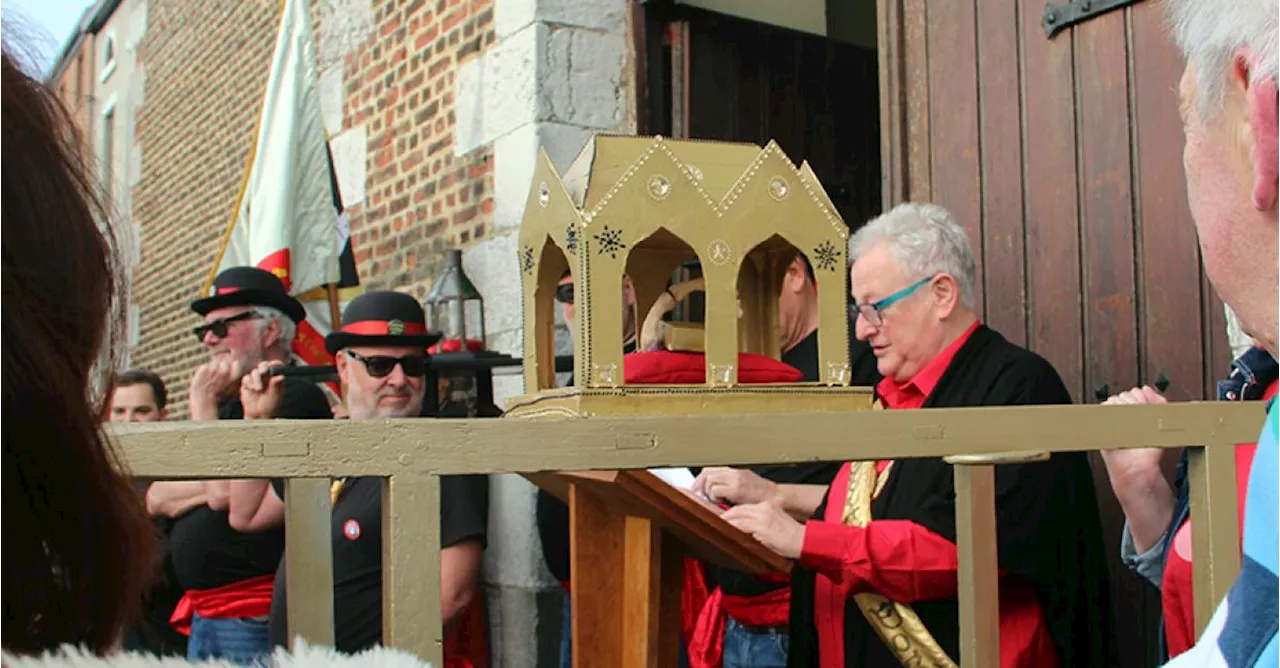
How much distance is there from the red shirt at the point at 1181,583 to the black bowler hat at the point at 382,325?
→ 2.34 m

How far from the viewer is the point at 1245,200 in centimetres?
88

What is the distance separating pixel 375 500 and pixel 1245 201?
8.91 feet

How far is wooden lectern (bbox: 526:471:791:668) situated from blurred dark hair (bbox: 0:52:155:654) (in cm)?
110

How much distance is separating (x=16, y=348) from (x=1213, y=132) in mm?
848

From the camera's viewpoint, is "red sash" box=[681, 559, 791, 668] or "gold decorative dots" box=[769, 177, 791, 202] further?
"red sash" box=[681, 559, 791, 668]

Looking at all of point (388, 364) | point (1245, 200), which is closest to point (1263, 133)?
point (1245, 200)

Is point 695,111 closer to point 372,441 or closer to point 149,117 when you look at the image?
point 372,441

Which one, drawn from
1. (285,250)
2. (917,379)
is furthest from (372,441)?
(285,250)

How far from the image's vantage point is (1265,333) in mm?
897

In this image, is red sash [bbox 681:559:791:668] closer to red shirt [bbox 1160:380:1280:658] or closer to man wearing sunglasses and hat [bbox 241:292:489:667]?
man wearing sunglasses and hat [bbox 241:292:489:667]

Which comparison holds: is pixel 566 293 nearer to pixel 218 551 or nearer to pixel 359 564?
pixel 359 564

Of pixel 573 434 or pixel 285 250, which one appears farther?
pixel 285 250

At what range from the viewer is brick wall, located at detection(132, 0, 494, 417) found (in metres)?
5.13

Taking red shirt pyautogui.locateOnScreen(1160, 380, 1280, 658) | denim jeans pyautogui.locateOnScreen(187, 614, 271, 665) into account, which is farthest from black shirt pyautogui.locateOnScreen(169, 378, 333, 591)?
red shirt pyautogui.locateOnScreen(1160, 380, 1280, 658)
